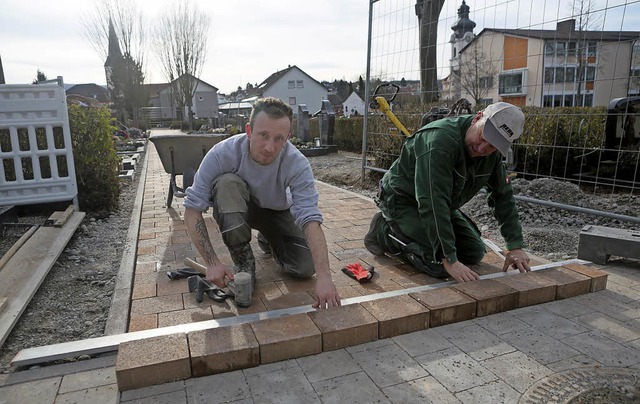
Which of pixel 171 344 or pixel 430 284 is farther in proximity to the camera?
pixel 430 284

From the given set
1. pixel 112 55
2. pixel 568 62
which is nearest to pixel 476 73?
pixel 568 62

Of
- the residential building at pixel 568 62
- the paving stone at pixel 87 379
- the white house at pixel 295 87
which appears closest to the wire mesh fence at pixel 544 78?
the residential building at pixel 568 62

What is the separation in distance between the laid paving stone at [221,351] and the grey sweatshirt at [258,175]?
2.33ft

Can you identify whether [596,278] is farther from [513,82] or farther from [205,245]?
[513,82]

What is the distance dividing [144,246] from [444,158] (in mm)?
2366

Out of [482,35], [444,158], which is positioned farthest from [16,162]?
[482,35]

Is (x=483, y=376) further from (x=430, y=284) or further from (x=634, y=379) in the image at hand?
(x=430, y=284)

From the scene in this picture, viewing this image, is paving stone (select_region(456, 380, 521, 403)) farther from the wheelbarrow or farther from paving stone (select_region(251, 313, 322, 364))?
the wheelbarrow

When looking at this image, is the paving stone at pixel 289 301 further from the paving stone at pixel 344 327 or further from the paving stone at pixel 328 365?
the paving stone at pixel 328 365

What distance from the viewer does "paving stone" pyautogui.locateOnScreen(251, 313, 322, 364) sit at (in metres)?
1.82

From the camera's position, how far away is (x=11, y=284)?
101 inches

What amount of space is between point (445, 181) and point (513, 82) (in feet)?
12.0

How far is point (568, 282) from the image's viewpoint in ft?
8.00

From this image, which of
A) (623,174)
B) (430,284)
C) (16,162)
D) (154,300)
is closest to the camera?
(154,300)
